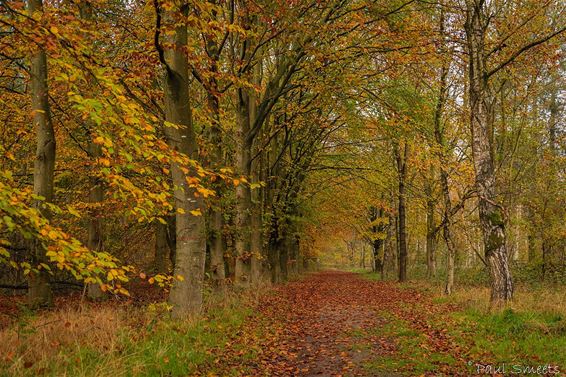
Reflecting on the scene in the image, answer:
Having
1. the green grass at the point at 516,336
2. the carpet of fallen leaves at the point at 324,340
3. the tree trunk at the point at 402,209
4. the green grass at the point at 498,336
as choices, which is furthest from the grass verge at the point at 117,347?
the tree trunk at the point at 402,209

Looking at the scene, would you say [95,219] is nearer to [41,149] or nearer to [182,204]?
[41,149]

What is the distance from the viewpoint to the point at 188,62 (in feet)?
31.8

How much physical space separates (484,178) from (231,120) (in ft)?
41.4

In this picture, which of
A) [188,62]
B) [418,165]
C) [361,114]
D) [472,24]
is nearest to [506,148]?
[418,165]

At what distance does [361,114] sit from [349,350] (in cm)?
1189

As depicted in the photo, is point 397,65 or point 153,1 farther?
point 397,65

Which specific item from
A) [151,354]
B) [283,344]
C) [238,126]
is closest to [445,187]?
[238,126]

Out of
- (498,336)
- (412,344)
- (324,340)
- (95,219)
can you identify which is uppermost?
(95,219)

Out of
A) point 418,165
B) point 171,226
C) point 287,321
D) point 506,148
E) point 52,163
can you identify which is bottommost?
point 287,321

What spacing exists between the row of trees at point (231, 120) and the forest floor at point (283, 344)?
41.1 inches

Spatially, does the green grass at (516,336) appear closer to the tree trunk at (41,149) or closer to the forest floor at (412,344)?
the forest floor at (412,344)

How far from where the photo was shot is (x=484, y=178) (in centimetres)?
1090

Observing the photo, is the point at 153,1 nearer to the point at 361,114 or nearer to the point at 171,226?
the point at 361,114

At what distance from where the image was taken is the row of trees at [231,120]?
5.95m
